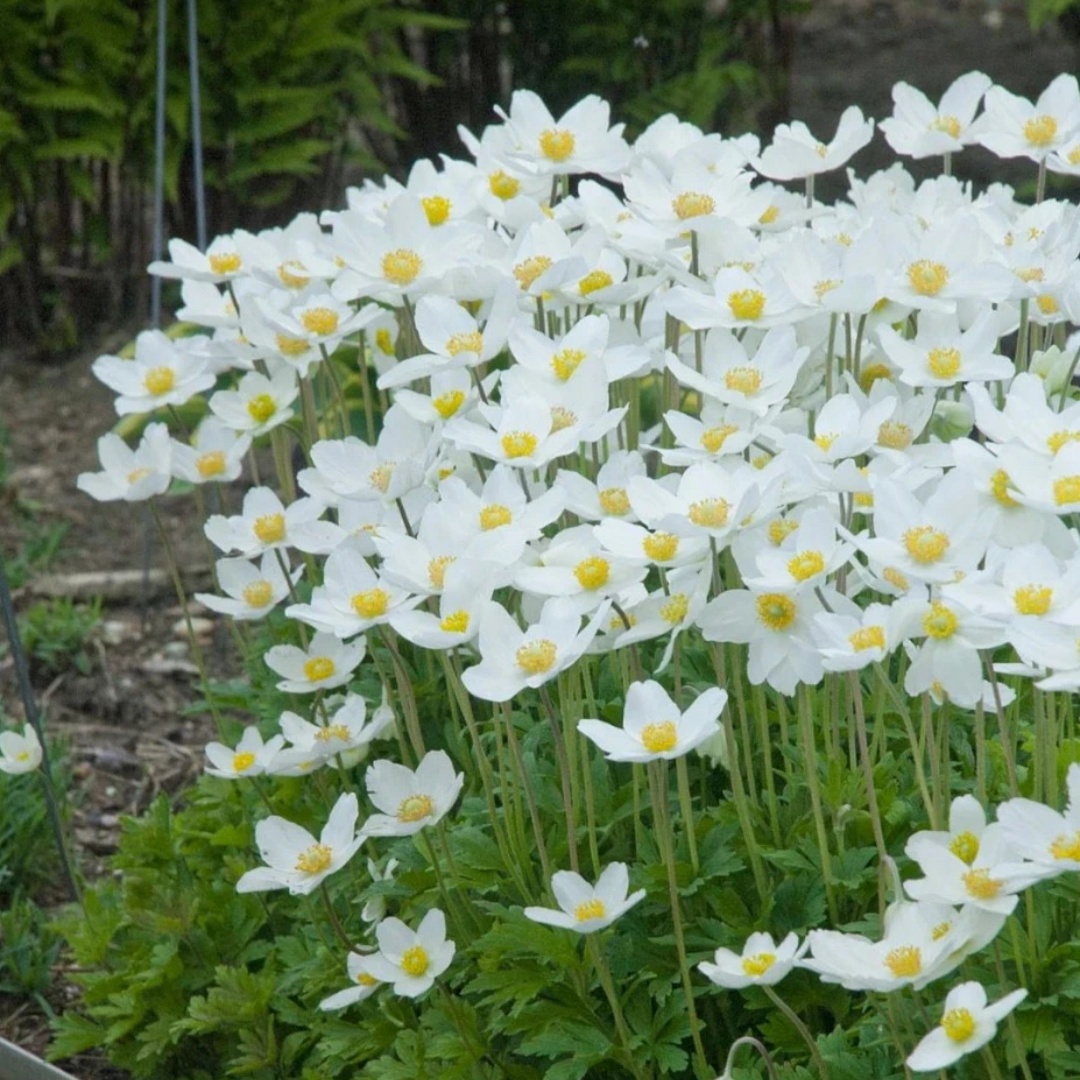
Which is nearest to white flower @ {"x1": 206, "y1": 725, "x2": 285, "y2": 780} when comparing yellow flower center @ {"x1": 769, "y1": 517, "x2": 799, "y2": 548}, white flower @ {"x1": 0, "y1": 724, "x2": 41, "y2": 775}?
white flower @ {"x1": 0, "y1": 724, "x2": 41, "y2": 775}

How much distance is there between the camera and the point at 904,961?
138 centimetres

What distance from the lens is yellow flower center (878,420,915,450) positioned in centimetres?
183

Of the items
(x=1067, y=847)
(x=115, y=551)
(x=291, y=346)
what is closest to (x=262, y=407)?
(x=291, y=346)

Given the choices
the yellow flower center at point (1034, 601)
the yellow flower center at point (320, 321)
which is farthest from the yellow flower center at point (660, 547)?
the yellow flower center at point (320, 321)

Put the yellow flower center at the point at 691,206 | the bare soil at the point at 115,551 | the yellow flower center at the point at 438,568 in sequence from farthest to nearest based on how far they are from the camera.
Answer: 1. the bare soil at the point at 115,551
2. the yellow flower center at the point at 691,206
3. the yellow flower center at the point at 438,568

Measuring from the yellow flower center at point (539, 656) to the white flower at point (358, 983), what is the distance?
42 centimetres

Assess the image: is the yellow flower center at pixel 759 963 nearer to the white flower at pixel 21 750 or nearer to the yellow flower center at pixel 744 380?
the yellow flower center at pixel 744 380

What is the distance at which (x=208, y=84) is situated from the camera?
461cm

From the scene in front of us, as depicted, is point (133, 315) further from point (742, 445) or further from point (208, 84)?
point (742, 445)

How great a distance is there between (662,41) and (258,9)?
4.83 feet

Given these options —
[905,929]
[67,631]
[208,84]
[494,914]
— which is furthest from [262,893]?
[208,84]

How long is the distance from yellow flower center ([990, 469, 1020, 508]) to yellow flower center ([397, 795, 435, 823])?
66 cm

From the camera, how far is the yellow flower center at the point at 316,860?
5.95 feet

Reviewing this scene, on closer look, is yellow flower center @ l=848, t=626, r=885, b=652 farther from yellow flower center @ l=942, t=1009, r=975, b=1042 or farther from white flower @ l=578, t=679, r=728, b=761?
yellow flower center @ l=942, t=1009, r=975, b=1042
